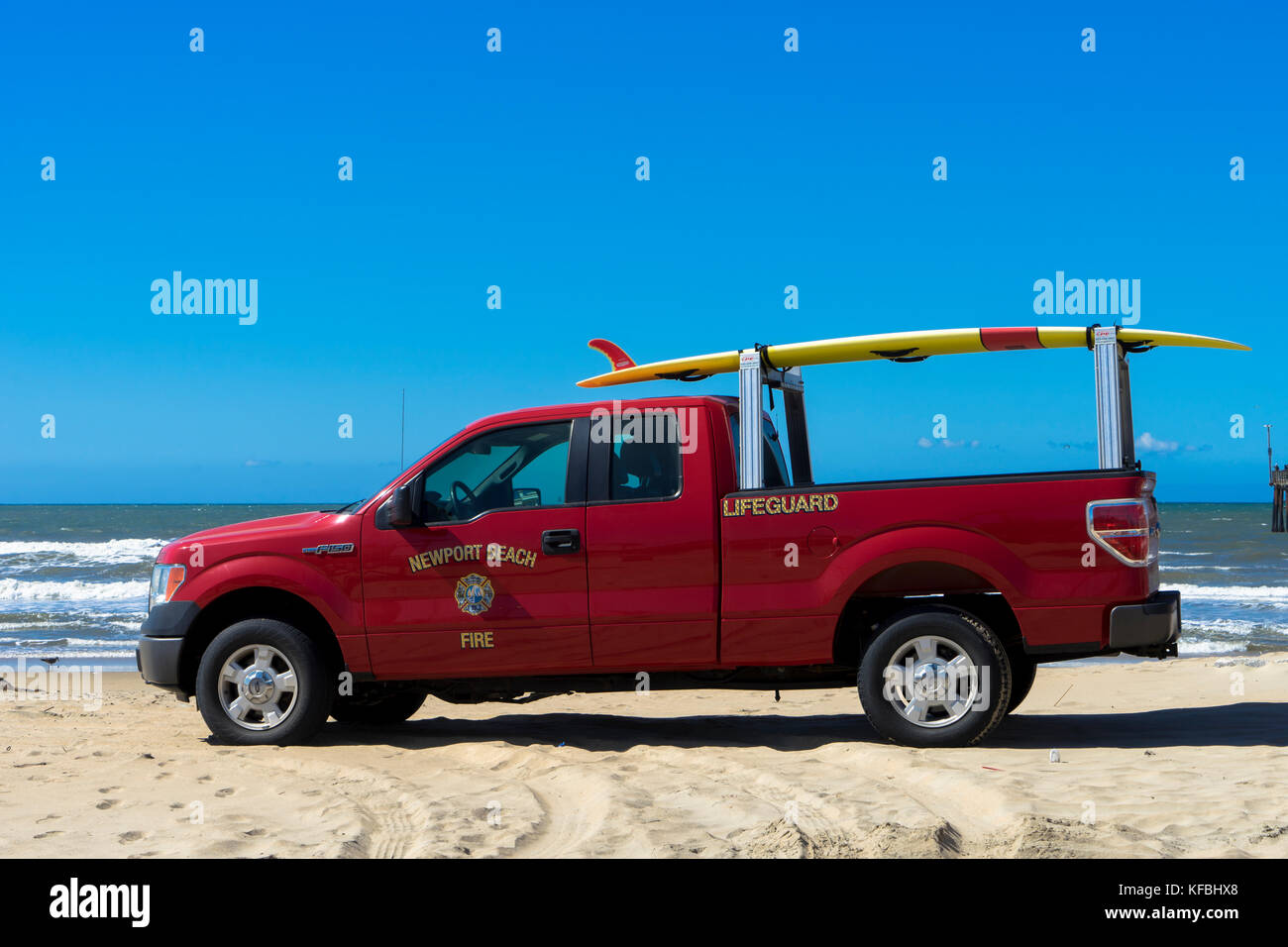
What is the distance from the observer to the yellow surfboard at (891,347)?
6.83 meters

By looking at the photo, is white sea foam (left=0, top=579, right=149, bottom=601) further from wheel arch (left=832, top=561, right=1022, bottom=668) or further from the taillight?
the taillight

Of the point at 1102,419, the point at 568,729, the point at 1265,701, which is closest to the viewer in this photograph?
the point at 1102,419

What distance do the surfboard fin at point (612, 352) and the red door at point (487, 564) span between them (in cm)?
82

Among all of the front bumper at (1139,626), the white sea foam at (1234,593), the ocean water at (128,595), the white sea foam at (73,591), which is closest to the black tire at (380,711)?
the front bumper at (1139,626)

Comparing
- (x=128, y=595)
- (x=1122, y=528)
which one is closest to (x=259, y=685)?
(x=1122, y=528)

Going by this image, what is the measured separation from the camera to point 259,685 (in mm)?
7230

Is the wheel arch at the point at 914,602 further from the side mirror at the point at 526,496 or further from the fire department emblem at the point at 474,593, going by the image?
the fire department emblem at the point at 474,593

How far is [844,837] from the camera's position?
15.7 feet

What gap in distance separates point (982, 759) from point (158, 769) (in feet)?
15.0

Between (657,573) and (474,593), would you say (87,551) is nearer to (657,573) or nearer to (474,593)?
(474,593)

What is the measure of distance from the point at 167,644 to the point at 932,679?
4556mm

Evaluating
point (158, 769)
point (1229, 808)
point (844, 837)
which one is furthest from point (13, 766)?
point (1229, 808)

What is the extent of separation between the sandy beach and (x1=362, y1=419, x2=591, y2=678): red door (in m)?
0.62
